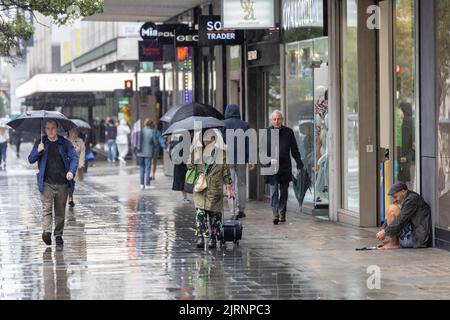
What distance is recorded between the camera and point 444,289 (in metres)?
10.0

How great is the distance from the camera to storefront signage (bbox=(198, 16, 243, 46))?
2019 centimetres

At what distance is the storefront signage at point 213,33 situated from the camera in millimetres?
20188

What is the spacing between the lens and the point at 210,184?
13.2 m

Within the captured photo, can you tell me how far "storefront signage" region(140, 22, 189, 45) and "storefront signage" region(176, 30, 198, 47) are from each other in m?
0.07

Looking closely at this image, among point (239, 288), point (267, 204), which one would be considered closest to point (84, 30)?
point (267, 204)

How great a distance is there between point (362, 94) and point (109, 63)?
37.2 m

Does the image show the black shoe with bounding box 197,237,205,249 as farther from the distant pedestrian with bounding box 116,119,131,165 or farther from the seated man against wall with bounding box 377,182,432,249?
the distant pedestrian with bounding box 116,119,131,165

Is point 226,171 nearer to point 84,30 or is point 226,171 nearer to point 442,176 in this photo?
point 442,176

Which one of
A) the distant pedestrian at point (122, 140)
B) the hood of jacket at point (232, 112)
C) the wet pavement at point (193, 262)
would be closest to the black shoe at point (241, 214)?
the wet pavement at point (193, 262)

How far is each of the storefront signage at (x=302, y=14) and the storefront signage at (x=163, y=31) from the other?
5.29m

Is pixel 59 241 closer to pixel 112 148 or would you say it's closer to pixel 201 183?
pixel 201 183

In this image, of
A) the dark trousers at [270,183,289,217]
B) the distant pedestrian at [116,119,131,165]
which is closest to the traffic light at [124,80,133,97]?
the distant pedestrian at [116,119,131,165]

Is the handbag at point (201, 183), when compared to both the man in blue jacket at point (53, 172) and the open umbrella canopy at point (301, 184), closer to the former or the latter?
the man in blue jacket at point (53, 172)

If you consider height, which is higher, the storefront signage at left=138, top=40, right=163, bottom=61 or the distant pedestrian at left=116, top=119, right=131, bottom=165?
the storefront signage at left=138, top=40, right=163, bottom=61
